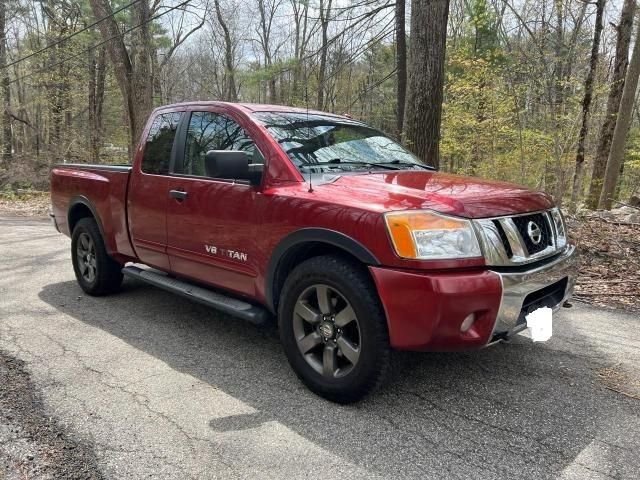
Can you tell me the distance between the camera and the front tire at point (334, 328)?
269cm

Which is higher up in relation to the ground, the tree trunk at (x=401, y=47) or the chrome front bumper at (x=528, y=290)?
the tree trunk at (x=401, y=47)

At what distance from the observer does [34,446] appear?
8.16 feet

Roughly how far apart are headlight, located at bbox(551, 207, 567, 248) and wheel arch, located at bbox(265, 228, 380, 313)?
1371 millimetres

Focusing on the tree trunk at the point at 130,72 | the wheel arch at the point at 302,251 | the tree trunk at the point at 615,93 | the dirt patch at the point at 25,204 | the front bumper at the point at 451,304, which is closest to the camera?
the front bumper at the point at 451,304

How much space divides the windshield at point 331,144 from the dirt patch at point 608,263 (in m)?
2.70

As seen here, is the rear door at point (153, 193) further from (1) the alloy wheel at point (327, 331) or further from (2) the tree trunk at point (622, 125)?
(2) the tree trunk at point (622, 125)

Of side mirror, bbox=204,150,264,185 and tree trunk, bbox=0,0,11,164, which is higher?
tree trunk, bbox=0,0,11,164

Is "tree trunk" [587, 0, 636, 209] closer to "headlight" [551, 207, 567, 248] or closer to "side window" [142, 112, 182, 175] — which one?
"headlight" [551, 207, 567, 248]

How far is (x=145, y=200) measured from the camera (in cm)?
429

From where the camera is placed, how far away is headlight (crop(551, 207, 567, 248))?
10.6ft

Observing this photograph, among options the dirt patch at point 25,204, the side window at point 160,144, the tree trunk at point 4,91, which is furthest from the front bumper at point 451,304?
the tree trunk at point 4,91

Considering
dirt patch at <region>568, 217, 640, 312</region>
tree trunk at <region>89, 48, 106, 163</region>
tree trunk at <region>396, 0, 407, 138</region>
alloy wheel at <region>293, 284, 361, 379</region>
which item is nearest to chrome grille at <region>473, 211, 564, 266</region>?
alloy wheel at <region>293, 284, 361, 379</region>

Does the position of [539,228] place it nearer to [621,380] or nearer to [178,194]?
[621,380]

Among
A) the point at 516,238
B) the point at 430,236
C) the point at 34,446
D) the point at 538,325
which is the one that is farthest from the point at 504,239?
the point at 34,446
